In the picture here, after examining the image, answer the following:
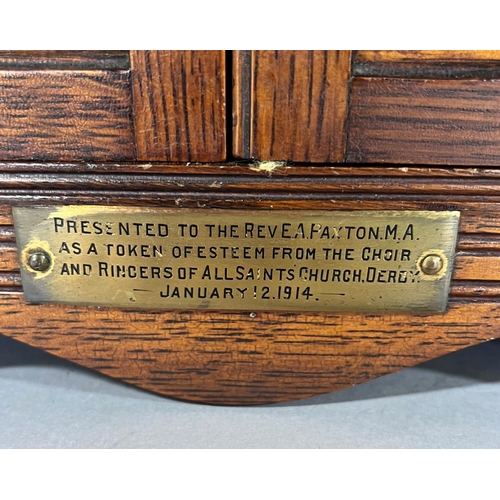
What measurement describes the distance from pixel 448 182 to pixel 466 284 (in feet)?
0.38

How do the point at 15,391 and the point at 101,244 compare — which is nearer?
the point at 101,244

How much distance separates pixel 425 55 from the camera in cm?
52

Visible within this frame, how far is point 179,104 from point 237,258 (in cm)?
16

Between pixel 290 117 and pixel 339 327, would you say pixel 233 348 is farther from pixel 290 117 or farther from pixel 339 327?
pixel 290 117

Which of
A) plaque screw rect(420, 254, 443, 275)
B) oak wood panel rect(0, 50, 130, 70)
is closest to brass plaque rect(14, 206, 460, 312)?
plaque screw rect(420, 254, 443, 275)

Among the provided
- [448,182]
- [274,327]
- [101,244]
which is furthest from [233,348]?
[448,182]

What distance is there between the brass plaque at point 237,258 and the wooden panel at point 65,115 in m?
0.06

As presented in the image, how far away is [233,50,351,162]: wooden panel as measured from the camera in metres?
0.52

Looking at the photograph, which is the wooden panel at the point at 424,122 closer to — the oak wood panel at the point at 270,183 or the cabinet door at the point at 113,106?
the oak wood panel at the point at 270,183

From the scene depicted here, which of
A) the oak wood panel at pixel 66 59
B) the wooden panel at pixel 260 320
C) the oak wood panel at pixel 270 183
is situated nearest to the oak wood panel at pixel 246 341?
the wooden panel at pixel 260 320

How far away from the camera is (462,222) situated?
583 millimetres

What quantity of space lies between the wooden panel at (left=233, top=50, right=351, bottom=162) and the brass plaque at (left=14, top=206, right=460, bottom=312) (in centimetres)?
6

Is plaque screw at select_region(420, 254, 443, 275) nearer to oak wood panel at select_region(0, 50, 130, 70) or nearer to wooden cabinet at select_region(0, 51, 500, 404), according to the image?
wooden cabinet at select_region(0, 51, 500, 404)

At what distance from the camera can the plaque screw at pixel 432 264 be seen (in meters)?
0.59
